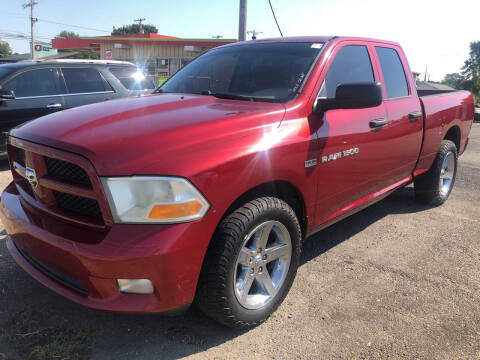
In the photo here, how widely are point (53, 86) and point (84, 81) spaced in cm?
51

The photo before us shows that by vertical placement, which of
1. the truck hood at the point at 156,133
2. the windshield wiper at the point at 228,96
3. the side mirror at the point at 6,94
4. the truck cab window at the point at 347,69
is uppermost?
the truck cab window at the point at 347,69

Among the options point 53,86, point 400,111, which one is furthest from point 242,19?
point 400,111

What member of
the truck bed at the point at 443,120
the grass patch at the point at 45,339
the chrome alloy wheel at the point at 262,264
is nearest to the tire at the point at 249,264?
the chrome alloy wheel at the point at 262,264

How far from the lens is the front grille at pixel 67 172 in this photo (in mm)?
2018

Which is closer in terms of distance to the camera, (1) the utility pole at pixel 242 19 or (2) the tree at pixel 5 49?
(1) the utility pole at pixel 242 19

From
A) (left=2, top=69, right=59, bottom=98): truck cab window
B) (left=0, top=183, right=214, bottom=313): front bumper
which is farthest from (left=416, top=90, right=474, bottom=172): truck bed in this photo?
(left=2, top=69, right=59, bottom=98): truck cab window

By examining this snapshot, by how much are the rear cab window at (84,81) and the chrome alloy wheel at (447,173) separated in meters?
5.31

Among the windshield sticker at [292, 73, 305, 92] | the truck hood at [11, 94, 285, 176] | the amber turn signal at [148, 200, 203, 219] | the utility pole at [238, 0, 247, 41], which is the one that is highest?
the utility pole at [238, 0, 247, 41]

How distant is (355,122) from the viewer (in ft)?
9.86

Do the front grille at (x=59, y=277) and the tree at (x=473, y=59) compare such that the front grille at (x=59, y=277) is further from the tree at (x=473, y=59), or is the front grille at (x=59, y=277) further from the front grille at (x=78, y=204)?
the tree at (x=473, y=59)

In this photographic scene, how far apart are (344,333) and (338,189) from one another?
3.39ft

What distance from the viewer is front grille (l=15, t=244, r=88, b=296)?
2.05 metres

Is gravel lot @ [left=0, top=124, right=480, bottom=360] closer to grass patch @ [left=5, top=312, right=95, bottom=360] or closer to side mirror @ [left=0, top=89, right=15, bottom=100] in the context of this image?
grass patch @ [left=5, top=312, right=95, bottom=360]

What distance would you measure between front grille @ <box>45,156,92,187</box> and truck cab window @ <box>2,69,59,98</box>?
15.0 ft
